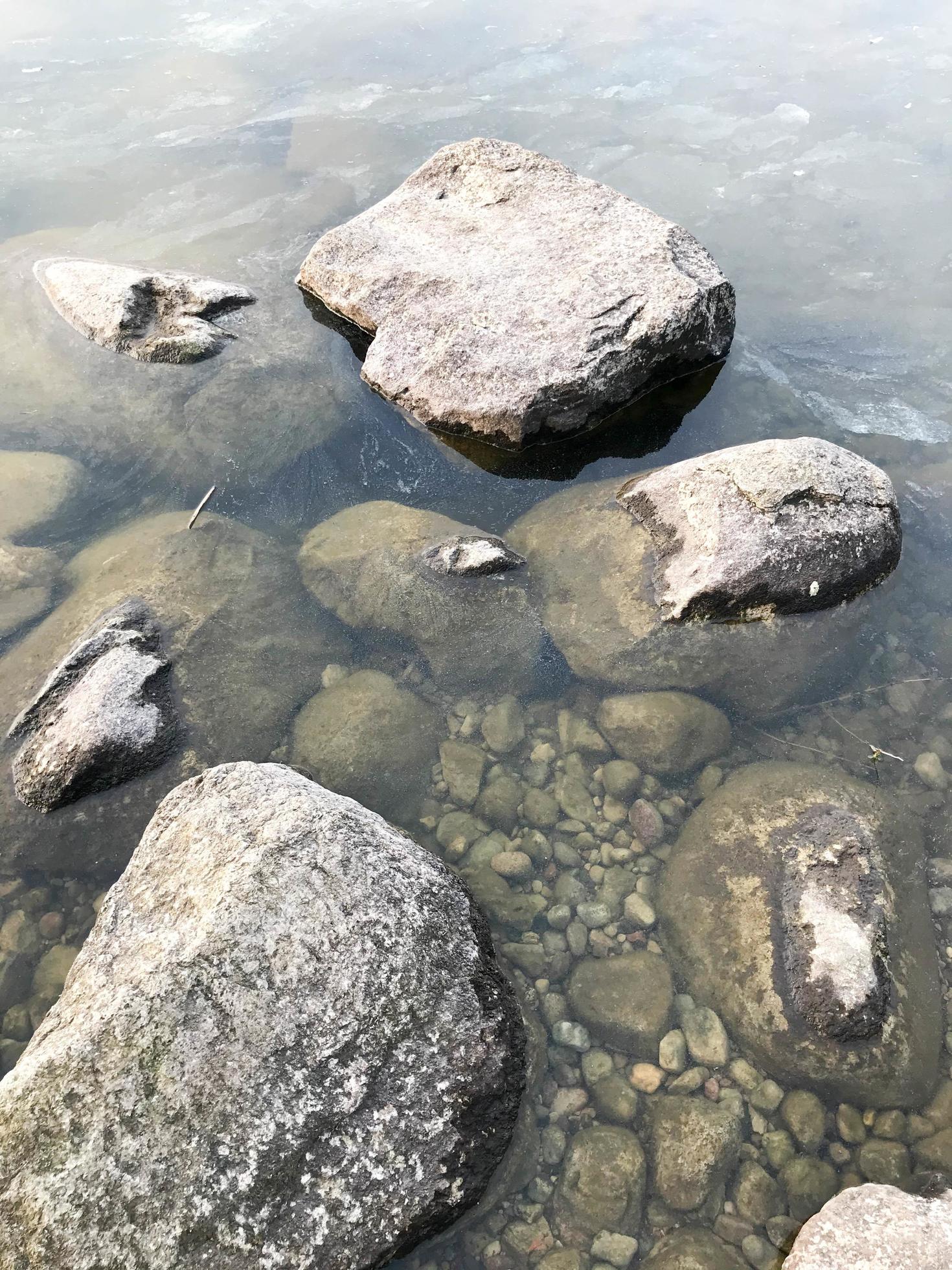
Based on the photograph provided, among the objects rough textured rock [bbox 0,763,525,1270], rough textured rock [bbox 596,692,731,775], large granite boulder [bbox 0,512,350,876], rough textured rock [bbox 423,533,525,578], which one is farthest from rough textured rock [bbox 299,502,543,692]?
rough textured rock [bbox 0,763,525,1270]

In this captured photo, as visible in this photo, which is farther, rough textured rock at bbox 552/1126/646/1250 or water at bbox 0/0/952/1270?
water at bbox 0/0/952/1270

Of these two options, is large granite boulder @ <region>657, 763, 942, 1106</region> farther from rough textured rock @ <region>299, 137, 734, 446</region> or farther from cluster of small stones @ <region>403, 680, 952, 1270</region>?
rough textured rock @ <region>299, 137, 734, 446</region>

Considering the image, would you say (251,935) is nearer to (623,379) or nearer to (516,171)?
(623,379)

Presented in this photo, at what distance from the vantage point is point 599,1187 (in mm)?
2717

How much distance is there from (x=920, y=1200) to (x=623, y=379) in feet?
12.9

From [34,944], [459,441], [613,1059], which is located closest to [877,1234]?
[613,1059]

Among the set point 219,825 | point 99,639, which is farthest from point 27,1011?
point 99,639

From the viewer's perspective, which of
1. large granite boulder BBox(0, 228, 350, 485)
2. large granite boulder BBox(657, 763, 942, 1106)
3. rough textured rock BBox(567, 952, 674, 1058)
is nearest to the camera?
large granite boulder BBox(657, 763, 942, 1106)

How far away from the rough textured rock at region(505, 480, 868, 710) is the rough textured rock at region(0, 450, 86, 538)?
2813 millimetres

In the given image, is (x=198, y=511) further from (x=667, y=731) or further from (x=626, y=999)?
(x=626, y=999)

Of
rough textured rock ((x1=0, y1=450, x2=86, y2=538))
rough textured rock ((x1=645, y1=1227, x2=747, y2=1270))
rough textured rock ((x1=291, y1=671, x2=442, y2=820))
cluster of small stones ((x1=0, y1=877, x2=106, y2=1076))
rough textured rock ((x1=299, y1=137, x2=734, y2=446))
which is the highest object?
rough textured rock ((x1=299, y1=137, x2=734, y2=446))

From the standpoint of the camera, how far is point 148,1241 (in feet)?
7.01

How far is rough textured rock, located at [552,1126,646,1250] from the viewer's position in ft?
8.73

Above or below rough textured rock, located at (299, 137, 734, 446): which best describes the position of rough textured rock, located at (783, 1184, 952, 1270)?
below
